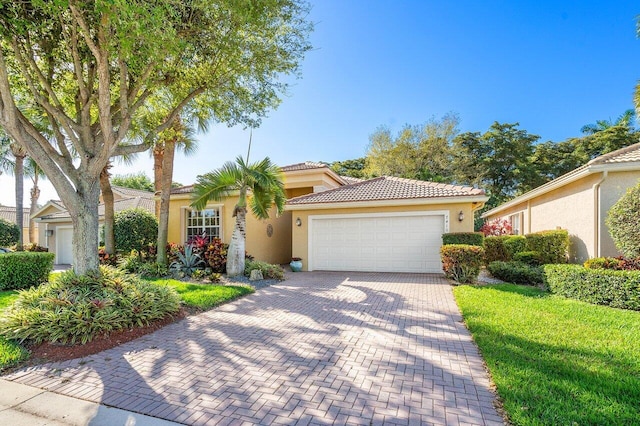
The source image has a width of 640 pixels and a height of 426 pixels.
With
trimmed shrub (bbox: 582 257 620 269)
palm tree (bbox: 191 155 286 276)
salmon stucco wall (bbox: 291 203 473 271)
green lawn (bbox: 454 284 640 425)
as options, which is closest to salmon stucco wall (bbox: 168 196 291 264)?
salmon stucco wall (bbox: 291 203 473 271)

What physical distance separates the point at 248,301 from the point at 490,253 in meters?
10.5

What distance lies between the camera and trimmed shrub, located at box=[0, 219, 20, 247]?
24.4 metres

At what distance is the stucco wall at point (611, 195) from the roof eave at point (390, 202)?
3.31 metres

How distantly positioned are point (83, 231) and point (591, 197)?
48.2 ft

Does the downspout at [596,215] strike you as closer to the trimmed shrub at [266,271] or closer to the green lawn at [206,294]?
the trimmed shrub at [266,271]

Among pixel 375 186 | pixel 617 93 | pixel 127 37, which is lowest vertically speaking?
pixel 375 186

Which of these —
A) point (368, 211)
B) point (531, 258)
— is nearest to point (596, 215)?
point (531, 258)

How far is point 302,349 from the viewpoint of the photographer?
4.77 metres

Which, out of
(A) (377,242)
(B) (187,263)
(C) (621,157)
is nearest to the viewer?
(C) (621,157)

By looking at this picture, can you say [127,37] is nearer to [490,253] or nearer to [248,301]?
[248,301]

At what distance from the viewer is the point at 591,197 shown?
10.2m

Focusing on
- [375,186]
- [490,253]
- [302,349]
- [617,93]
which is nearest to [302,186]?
[375,186]

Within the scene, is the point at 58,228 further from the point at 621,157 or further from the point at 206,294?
the point at 621,157

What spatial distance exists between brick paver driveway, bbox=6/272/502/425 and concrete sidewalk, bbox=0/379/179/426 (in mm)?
114
